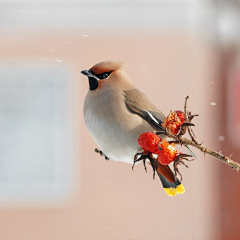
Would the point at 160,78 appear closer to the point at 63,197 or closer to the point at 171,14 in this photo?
the point at 171,14

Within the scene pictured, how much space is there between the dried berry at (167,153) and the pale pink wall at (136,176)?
1303 millimetres

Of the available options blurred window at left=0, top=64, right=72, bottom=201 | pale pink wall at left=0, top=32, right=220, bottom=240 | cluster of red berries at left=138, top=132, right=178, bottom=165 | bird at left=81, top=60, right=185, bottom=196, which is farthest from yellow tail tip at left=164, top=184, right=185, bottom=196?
blurred window at left=0, top=64, right=72, bottom=201

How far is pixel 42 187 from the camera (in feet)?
7.58

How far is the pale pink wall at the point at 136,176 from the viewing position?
185 centimetres

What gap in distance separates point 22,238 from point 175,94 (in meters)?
1.44

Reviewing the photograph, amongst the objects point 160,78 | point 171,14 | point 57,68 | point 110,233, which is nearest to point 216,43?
point 171,14

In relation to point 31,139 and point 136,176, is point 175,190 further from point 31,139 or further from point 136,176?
point 31,139

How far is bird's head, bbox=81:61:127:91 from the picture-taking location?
0.52 m

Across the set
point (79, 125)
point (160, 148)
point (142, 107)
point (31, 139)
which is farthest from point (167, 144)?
point (31, 139)

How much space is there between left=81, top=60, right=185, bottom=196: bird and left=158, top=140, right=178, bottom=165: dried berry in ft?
0.36

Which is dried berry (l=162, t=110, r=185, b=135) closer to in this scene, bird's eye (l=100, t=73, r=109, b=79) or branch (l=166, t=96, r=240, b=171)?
branch (l=166, t=96, r=240, b=171)

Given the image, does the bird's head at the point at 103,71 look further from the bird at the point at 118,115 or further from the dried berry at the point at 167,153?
the dried berry at the point at 167,153

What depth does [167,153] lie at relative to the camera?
398mm

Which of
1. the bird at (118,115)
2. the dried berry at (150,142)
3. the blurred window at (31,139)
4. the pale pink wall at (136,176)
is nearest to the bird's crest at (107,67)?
the bird at (118,115)
